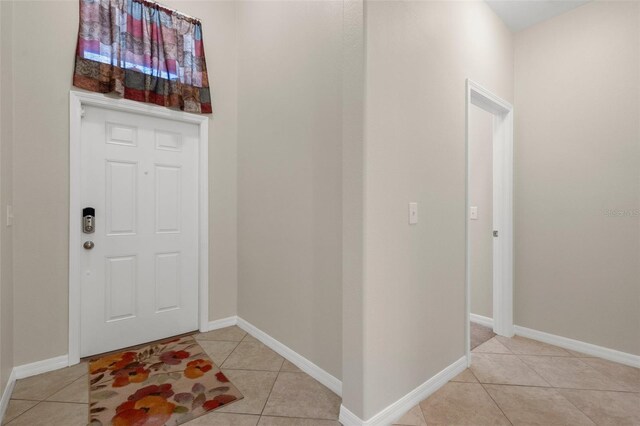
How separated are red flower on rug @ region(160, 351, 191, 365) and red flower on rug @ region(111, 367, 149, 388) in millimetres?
163

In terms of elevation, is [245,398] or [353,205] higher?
[353,205]

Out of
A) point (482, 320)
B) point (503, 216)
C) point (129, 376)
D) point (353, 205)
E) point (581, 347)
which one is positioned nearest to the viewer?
point (353, 205)

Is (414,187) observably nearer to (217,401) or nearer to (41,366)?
(217,401)

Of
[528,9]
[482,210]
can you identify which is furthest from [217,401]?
[528,9]

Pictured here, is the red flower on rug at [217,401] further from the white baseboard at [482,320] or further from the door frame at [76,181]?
the white baseboard at [482,320]

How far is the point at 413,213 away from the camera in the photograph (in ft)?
5.74

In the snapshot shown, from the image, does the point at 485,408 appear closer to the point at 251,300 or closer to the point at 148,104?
the point at 251,300

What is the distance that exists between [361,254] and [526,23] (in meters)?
2.72

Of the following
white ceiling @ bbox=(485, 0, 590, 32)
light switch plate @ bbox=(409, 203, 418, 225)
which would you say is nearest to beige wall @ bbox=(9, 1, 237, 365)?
light switch plate @ bbox=(409, 203, 418, 225)

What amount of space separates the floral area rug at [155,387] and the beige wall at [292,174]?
1.91ft

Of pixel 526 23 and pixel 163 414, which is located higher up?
pixel 526 23

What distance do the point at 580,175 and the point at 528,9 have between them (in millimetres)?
1410

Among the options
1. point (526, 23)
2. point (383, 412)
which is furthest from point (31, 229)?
point (526, 23)

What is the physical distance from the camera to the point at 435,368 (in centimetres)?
194
